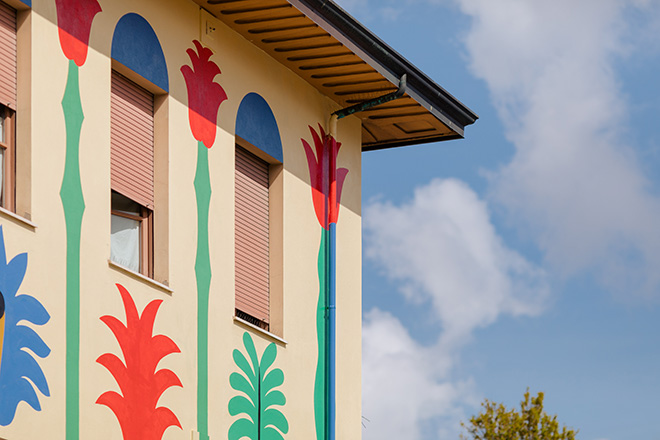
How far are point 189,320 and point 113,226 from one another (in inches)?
43.3

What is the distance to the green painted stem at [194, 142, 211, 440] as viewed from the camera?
1179cm

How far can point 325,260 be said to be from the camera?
1454cm

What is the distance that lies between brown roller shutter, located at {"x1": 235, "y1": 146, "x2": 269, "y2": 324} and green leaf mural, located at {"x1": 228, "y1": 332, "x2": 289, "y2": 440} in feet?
1.73

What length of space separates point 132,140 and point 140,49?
31.7 inches

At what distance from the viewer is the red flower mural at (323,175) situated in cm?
1457

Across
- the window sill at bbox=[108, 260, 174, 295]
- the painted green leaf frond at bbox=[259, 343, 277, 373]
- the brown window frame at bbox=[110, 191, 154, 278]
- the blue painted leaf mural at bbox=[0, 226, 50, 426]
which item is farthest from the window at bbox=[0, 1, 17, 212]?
the painted green leaf frond at bbox=[259, 343, 277, 373]

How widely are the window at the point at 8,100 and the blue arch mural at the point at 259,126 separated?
10.7ft

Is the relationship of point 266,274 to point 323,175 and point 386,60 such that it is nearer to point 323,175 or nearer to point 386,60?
point 323,175

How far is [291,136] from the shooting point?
14.2m

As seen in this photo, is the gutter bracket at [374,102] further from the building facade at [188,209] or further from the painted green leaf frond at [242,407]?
the painted green leaf frond at [242,407]

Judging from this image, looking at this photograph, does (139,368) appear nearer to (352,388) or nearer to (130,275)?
(130,275)

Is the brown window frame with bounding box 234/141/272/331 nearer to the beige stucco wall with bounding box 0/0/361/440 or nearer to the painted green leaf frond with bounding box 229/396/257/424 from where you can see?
the beige stucco wall with bounding box 0/0/361/440

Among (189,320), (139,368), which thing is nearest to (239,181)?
(189,320)

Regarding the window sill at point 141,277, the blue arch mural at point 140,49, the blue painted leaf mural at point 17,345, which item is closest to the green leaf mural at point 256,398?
the window sill at point 141,277
